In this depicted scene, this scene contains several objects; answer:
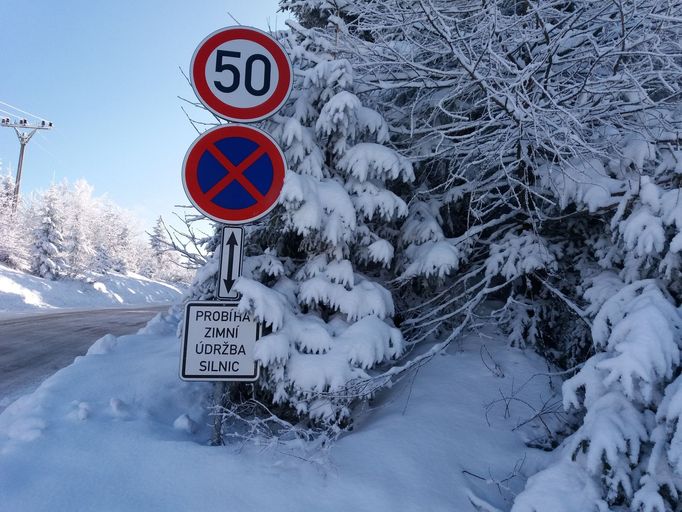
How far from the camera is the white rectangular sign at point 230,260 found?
9.41 feet

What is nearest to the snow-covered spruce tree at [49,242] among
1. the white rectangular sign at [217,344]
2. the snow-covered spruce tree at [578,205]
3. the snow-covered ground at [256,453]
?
the snow-covered ground at [256,453]

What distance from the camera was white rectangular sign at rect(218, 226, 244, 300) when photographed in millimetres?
2869

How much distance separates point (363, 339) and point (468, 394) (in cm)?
115

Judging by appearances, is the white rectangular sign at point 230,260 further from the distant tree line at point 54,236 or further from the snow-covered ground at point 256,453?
the distant tree line at point 54,236

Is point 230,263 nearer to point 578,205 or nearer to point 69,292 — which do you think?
point 578,205

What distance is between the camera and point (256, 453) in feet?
9.28

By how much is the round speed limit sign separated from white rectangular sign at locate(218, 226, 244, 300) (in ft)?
2.38

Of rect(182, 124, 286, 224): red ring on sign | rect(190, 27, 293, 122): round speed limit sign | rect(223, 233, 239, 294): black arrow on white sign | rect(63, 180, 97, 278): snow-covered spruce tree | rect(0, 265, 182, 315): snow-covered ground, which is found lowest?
rect(0, 265, 182, 315): snow-covered ground

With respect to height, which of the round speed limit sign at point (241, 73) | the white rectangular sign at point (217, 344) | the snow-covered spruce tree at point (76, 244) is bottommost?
the snow-covered spruce tree at point (76, 244)

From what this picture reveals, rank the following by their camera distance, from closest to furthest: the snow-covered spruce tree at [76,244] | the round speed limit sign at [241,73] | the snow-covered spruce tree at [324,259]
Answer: the round speed limit sign at [241,73] < the snow-covered spruce tree at [324,259] < the snow-covered spruce tree at [76,244]

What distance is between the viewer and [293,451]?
2.83 m

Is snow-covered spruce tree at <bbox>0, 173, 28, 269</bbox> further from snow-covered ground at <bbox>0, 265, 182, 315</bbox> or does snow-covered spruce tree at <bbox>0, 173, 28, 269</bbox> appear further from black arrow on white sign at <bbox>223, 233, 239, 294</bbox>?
black arrow on white sign at <bbox>223, 233, 239, 294</bbox>

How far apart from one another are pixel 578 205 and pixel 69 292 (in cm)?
3251

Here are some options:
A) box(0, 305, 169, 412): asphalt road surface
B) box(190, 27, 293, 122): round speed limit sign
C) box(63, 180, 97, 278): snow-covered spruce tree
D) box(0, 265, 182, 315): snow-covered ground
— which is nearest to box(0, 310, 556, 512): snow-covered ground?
box(190, 27, 293, 122): round speed limit sign
